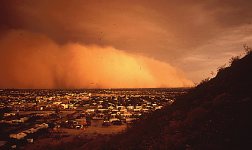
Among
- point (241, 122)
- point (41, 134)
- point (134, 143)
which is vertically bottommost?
point (41, 134)

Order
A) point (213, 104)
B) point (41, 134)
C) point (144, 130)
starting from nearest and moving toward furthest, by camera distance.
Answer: point (213, 104) < point (144, 130) < point (41, 134)

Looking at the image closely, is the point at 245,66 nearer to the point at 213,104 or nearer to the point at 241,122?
the point at 213,104

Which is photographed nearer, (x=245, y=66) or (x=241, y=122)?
(x=241, y=122)

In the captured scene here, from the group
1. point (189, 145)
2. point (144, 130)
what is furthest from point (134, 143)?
point (189, 145)

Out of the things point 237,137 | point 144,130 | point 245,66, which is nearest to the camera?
point 237,137

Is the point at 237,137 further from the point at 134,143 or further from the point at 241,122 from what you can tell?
the point at 134,143

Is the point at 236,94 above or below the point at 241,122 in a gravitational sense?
above
